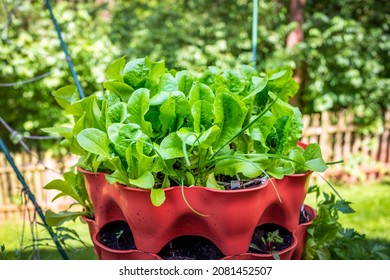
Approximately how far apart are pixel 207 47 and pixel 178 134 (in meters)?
3.45

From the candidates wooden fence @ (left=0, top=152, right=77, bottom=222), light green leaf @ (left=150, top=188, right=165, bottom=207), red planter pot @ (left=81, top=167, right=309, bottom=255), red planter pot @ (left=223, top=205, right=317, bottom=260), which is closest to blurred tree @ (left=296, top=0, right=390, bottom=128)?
wooden fence @ (left=0, top=152, right=77, bottom=222)

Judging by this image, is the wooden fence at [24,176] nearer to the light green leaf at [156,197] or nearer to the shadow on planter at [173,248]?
the shadow on planter at [173,248]

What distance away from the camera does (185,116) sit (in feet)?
2.04

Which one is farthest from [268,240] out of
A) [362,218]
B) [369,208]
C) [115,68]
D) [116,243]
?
[369,208]

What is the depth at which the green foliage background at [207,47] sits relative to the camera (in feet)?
12.4

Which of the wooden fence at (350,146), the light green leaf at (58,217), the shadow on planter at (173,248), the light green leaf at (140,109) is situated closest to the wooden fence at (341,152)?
the wooden fence at (350,146)

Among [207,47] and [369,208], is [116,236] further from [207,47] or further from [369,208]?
[207,47]

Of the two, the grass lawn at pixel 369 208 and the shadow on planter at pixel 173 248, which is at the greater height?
the shadow on planter at pixel 173 248

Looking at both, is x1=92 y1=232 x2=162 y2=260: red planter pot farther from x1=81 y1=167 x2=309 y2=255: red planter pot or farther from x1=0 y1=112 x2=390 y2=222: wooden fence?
x1=0 y1=112 x2=390 y2=222: wooden fence

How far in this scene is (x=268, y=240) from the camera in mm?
641

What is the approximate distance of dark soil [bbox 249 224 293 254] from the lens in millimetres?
643

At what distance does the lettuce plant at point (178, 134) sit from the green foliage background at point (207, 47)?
10.2 feet
